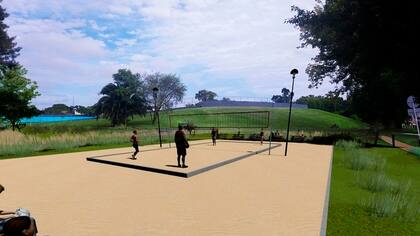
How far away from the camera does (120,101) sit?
65.2 m

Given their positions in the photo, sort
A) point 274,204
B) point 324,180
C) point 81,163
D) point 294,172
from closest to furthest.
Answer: point 274,204 → point 324,180 → point 294,172 → point 81,163

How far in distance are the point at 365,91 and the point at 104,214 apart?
4255cm

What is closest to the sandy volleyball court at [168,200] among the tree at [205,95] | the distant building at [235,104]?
the distant building at [235,104]

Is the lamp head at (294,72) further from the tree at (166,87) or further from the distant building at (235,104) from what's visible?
the distant building at (235,104)

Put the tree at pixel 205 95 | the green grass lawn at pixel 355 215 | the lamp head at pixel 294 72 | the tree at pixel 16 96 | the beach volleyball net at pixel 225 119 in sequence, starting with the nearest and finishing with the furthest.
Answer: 1. the green grass lawn at pixel 355 215
2. the lamp head at pixel 294 72
3. the tree at pixel 16 96
4. the beach volleyball net at pixel 225 119
5. the tree at pixel 205 95

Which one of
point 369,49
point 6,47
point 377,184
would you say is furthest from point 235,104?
point 377,184

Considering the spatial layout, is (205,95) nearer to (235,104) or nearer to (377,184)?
(235,104)

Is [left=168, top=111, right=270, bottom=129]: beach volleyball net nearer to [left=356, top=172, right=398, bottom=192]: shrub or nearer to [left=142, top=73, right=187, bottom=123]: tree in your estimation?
[left=142, top=73, right=187, bottom=123]: tree

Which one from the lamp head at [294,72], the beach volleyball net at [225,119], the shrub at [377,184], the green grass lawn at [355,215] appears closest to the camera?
the green grass lawn at [355,215]

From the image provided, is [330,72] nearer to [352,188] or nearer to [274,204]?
[352,188]

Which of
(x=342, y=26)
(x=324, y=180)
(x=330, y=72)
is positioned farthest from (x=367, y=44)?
(x=330, y=72)

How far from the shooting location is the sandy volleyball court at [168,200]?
5949 mm

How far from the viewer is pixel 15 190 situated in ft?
30.1

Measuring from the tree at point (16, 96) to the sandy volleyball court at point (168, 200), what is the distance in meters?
22.7
